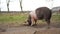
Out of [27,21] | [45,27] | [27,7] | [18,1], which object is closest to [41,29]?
[45,27]

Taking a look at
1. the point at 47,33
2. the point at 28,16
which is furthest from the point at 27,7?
the point at 47,33

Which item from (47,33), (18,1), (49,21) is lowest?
(47,33)

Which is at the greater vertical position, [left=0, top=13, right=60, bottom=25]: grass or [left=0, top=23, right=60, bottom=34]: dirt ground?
[left=0, top=13, right=60, bottom=25]: grass

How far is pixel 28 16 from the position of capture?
288cm

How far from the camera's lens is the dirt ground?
2.74 meters

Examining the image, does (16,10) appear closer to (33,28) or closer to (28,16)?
(28,16)

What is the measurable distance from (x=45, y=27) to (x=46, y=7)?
365 mm

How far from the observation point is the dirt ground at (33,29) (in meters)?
2.74

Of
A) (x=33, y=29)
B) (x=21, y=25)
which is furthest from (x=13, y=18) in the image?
(x=33, y=29)

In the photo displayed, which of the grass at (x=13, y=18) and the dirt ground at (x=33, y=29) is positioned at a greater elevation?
the grass at (x=13, y=18)

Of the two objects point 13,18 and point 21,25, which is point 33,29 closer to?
point 21,25

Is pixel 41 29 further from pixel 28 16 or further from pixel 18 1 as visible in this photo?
pixel 18 1

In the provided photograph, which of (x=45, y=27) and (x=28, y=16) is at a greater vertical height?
(x=28, y=16)

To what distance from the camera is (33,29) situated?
2.79m
